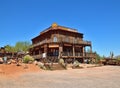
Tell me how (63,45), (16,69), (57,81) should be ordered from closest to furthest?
(57,81)
(16,69)
(63,45)

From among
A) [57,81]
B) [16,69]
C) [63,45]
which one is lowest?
[57,81]

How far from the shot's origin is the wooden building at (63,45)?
39.8m

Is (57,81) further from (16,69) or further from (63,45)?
(63,45)

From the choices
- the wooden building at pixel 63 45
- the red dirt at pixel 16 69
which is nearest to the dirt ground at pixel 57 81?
the red dirt at pixel 16 69

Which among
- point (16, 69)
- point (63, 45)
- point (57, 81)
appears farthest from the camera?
point (63, 45)

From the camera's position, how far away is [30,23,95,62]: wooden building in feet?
130

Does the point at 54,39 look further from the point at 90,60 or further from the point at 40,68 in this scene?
the point at 40,68

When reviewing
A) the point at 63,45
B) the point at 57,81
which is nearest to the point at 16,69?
the point at 57,81

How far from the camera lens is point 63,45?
137 ft

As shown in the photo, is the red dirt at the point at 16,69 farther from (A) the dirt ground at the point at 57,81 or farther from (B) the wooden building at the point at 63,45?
(B) the wooden building at the point at 63,45

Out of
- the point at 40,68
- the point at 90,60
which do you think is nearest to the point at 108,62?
the point at 90,60

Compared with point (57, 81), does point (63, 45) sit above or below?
above

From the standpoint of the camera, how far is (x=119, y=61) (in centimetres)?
3697

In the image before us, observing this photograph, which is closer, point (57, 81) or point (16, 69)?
point (57, 81)
